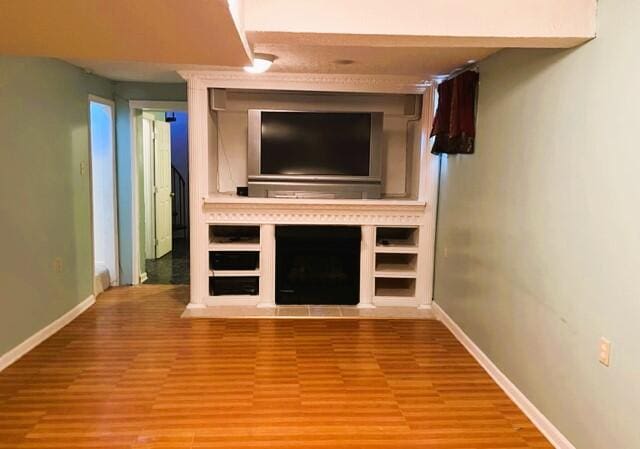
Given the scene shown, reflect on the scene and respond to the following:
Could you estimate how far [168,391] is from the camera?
3.02 metres

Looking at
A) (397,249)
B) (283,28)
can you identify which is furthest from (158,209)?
(283,28)

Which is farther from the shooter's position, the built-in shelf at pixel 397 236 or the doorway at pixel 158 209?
the doorway at pixel 158 209

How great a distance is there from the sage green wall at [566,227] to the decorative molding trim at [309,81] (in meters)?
1.03

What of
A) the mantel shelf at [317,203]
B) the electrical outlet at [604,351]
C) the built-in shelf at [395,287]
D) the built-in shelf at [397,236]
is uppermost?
the mantel shelf at [317,203]

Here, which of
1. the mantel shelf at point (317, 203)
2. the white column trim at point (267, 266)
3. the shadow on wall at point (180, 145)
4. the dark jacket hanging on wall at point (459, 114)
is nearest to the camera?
the dark jacket hanging on wall at point (459, 114)

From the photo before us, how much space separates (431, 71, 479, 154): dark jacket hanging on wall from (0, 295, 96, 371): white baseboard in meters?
3.42

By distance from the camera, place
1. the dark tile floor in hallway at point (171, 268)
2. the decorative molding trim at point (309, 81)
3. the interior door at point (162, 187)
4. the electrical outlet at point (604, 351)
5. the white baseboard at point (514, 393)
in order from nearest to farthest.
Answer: the electrical outlet at point (604, 351), the white baseboard at point (514, 393), the decorative molding trim at point (309, 81), the dark tile floor in hallway at point (171, 268), the interior door at point (162, 187)

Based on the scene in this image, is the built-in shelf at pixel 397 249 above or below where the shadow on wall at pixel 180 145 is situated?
below

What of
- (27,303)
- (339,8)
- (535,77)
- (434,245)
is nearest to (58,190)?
(27,303)

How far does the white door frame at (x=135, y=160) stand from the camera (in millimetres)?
5371

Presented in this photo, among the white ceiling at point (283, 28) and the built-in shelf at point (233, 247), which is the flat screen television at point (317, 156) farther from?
the white ceiling at point (283, 28)

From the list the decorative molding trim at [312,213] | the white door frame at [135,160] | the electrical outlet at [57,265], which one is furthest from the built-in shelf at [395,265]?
the electrical outlet at [57,265]

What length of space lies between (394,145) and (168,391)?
3286 mm

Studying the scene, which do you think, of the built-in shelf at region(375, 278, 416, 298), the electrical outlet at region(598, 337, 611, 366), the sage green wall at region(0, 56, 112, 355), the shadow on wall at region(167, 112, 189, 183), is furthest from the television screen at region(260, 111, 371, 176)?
the shadow on wall at region(167, 112, 189, 183)
